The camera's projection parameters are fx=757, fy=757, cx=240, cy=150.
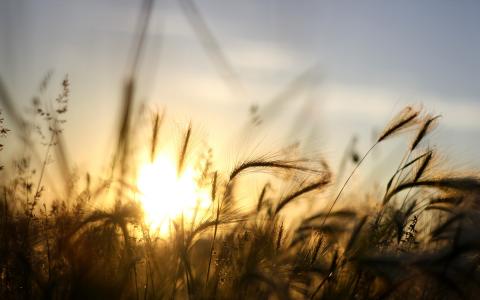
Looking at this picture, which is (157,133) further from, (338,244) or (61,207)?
(338,244)

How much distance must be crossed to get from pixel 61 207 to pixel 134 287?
54cm

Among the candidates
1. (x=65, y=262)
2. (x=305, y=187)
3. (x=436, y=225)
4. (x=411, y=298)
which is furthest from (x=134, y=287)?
(x=436, y=225)

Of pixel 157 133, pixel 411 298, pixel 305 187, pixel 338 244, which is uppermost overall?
pixel 157 133

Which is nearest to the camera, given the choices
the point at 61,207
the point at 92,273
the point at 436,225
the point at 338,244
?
the point at 92,273

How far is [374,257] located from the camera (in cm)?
346

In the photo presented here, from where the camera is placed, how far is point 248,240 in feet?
12.7

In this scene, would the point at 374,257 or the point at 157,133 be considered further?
the point at 157,133

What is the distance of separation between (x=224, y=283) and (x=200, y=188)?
625mm

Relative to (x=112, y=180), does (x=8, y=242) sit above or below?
below

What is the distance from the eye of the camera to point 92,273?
3357 millimetres

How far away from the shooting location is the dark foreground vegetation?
3359mm

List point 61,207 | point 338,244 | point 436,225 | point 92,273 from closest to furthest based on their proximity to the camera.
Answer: point 92,273, point 61,207, point 338,244, point 436,225

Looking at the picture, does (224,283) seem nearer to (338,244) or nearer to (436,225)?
(338,244)

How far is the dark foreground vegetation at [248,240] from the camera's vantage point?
3359 mm
